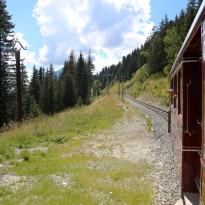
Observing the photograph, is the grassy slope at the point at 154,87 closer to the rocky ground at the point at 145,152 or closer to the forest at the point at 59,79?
the forest at the point at 59,79

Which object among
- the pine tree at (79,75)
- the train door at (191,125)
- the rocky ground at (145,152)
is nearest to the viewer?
the train door at (191,125)

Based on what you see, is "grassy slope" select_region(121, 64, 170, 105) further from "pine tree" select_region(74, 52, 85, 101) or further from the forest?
"pine tree" select_region(74, 52, 85, 101)

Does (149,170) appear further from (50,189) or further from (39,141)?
(39,141)

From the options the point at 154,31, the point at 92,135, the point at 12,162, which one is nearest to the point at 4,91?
the point at 92,135

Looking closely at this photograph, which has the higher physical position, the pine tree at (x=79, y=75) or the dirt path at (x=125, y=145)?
the pine tree at (x=79, y=75)

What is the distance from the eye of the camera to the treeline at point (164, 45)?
41375 millimetres

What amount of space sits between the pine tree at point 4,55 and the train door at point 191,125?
26.6 meters

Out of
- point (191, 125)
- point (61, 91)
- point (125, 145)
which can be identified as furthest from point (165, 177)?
point (61, 91)

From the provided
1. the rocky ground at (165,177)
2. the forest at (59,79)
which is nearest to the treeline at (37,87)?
the forest at (59,79)

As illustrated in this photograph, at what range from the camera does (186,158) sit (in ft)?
16.0

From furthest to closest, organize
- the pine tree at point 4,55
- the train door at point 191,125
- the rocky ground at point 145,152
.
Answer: the pine tree at point 4,55 < the rocky ground at point 145,152 < the train door at point 191,125

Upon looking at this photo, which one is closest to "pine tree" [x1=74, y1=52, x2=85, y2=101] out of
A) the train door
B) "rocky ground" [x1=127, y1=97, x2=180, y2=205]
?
"rocky ground" [x1=127, y1=97, x2=180, y2=205]

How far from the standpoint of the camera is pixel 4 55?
30.9 metres

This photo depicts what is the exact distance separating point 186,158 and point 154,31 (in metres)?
88.5
